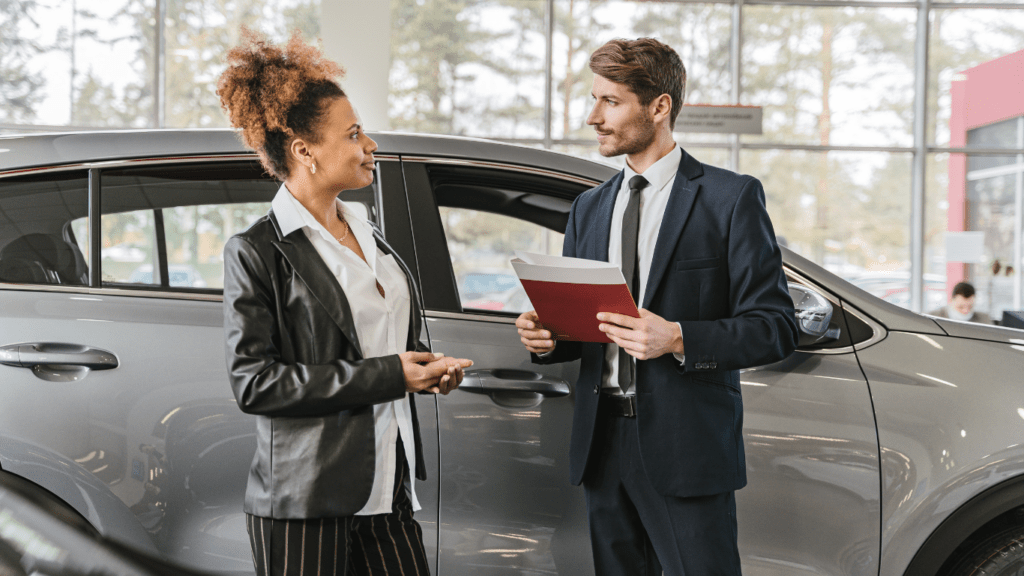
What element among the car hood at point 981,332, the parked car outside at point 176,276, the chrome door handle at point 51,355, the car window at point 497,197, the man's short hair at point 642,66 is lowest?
the chrome door handle at point 51,355

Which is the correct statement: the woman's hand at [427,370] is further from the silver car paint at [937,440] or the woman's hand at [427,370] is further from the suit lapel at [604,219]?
the silver car paint at [937,440]

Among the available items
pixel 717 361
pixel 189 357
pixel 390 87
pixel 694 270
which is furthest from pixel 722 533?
pixel 390 87

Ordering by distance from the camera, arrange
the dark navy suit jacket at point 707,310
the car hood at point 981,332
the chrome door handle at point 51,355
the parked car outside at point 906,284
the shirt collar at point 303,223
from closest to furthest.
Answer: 1. the shirt collar at point 303,223
2. the dark navy suit jacket at point 707,310
3. the chrome door handle at point 51,355
4. the car hood at point 981,332
5. the parked car outside at point 906,284

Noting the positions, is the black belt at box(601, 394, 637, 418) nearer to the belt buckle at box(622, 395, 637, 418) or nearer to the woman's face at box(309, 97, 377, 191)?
the belt buckle at box(622, 395, 637, 418)

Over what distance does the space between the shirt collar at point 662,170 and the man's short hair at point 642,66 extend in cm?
10

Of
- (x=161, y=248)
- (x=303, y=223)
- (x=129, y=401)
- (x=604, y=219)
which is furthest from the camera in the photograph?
(x=161, y=248)

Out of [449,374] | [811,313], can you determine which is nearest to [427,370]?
[449,374]

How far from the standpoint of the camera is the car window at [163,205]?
1765mm

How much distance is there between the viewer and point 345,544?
1222mm

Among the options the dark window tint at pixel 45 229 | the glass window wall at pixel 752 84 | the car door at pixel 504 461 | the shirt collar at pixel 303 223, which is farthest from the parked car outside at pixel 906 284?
the dark window tint at pixel 45 229

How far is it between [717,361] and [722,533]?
1.08 feet

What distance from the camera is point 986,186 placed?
7855 millimetres

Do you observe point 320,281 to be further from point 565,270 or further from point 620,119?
point 620,119

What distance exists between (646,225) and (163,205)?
3.97 ft
